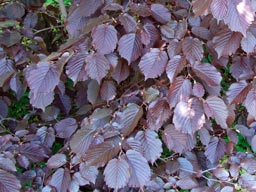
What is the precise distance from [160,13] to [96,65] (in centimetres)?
34

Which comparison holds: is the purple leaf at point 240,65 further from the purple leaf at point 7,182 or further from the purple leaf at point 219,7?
the purple leaf at point 7,182

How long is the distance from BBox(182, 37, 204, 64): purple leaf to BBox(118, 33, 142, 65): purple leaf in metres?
0.17

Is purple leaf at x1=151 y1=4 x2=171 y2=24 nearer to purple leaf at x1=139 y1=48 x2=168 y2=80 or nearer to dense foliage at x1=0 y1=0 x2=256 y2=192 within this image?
dense foliage at x1=0 y1=0 x2=256 y2=192

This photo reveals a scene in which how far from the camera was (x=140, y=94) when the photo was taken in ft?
5.21

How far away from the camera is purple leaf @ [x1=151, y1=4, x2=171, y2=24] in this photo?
4.96 feet

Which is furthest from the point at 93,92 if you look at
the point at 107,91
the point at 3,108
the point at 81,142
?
the point at 3,108

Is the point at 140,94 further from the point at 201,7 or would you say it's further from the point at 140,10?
the point at 201,7

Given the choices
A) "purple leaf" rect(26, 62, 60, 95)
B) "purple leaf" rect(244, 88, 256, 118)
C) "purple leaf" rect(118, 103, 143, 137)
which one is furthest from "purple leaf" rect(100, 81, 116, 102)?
"purple leaf" rect(244, 88, 256, 118)

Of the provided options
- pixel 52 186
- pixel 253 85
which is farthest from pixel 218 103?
pixel 52 186

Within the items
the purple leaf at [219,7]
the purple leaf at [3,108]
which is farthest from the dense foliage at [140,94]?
the purple leaf at [3,108]

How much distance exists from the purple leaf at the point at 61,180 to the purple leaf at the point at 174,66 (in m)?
0.57

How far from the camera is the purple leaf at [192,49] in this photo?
4.63ft

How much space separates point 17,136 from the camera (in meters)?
1.75

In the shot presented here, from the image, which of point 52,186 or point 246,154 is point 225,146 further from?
point 52,186
